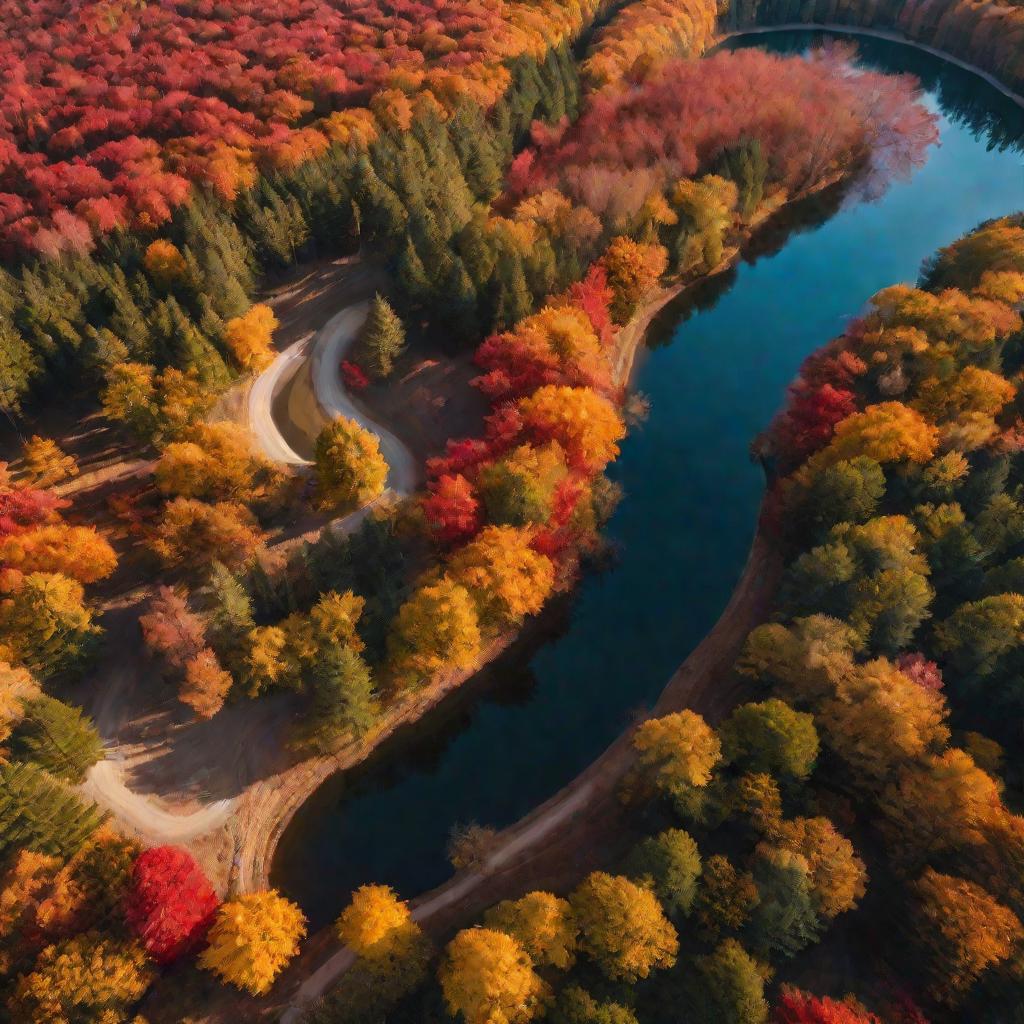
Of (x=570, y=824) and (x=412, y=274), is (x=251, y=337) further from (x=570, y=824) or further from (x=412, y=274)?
(x=570, y=824)

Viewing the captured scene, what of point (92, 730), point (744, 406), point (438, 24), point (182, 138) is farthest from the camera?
point (438, 24)

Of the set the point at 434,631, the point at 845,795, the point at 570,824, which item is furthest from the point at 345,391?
the point at 845,795

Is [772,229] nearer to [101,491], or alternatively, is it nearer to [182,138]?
[182,138]

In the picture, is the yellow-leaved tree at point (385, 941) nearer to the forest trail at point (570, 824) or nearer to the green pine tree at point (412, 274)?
the forest trail at point (570, 824)

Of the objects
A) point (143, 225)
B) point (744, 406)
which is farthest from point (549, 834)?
point (143, 225)

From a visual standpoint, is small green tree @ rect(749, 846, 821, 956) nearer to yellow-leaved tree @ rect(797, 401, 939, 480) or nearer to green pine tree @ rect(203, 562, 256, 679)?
yellow-leaved tree @ rect(797, 401, 939, 480)

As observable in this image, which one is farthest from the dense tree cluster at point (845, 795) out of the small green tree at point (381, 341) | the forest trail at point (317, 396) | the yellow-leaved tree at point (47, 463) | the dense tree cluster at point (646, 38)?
the dense tree cluster at point (646, 38)
